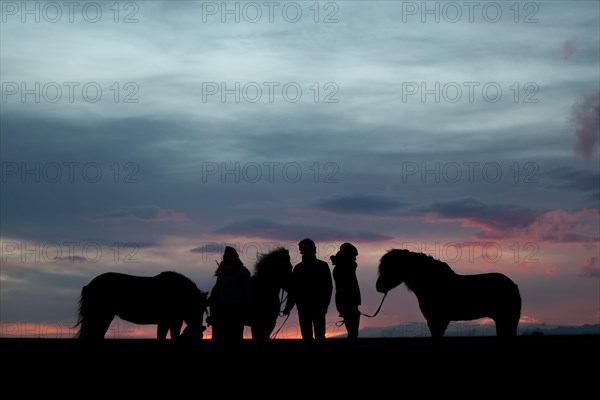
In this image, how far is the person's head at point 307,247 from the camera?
1850 centimetres

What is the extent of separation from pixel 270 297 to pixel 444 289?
398cm

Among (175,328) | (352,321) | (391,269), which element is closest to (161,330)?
(175,328)

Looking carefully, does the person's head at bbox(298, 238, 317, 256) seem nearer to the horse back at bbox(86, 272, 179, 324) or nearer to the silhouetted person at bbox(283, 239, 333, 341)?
the silhouetted person at bbox(283, 239, 333, 341)

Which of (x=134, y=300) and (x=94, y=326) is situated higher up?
(x=134, y=300)

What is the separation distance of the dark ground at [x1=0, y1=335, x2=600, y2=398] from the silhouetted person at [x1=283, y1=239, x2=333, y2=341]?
1.77ft

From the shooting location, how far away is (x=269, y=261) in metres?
19.5

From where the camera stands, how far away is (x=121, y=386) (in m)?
13.6

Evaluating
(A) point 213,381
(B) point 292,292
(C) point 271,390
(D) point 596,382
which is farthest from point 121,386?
(D) point 596,382

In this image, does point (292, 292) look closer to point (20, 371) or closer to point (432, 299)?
point (432, 299)

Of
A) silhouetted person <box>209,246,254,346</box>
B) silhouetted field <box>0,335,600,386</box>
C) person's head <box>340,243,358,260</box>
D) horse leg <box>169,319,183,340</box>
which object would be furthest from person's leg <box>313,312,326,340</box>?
horse leg <box>169,319,183,340</box>

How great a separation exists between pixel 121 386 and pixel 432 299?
833cm

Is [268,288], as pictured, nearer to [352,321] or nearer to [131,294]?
[352,321]

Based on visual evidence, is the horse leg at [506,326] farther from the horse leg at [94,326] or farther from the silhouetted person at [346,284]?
the horse leg at [94,326]

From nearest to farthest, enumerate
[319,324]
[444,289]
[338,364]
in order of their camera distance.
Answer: [338,364] → [319,324] → [444,289]
